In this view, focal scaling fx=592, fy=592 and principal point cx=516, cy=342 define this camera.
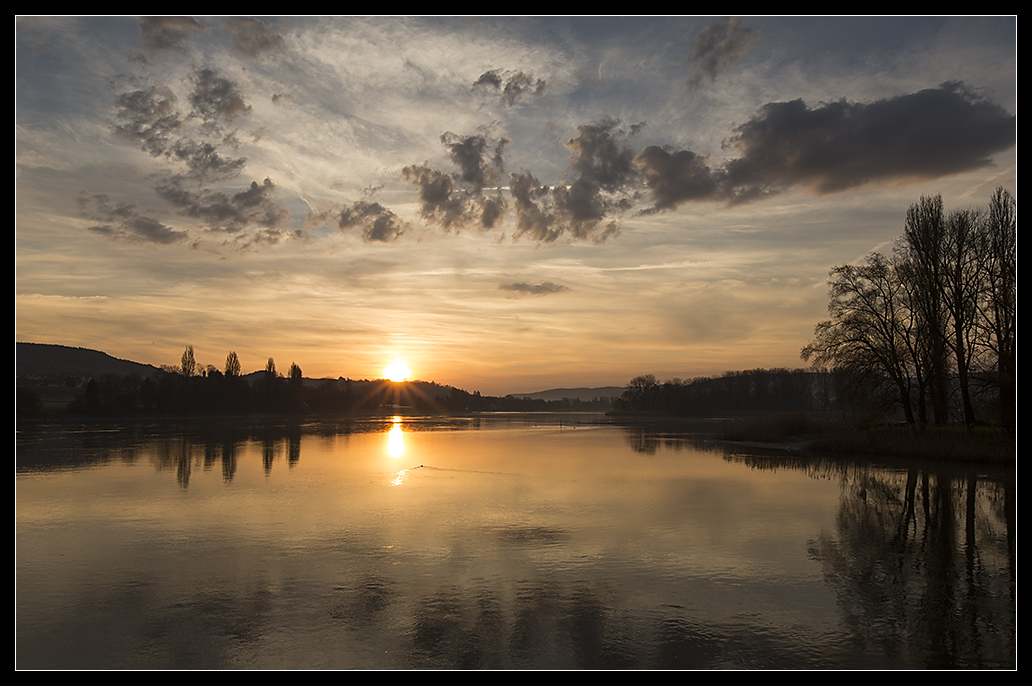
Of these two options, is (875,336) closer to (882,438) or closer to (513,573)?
(882,438)

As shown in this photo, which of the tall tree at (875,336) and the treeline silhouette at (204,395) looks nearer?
the tall tree at (875,336)

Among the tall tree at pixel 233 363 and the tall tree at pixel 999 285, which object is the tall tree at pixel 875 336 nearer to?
the tall tree at pixel 999 285

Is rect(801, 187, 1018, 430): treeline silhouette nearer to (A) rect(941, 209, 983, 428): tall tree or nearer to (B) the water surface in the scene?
(A) rect(941, 209, 983, 428): tall tree

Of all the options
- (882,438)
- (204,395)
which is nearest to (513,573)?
(882,438)

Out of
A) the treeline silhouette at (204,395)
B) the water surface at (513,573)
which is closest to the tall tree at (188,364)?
the treeline silhouette at (204,395)

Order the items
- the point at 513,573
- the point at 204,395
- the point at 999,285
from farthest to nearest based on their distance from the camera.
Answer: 1. the point at 204,395
2. the point at 999,285
3. the point at 513,573

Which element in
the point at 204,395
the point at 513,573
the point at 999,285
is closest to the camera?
the point at 513,573

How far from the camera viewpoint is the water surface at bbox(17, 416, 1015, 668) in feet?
26.8

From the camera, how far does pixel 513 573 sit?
38.1 feet

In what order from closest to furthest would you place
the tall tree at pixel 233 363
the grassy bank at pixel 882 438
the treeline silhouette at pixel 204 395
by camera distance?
the grassy bank at pixel 882 438
the treeline silhouette at pixel 204 395
the tall tree at pixel 233 363

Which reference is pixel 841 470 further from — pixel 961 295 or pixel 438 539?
pixel 438 539

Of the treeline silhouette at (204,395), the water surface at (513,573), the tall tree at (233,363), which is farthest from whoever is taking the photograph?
the tall tree at (233,363)

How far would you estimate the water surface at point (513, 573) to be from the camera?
26.8ft

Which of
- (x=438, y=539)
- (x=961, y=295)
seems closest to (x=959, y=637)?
(x=438, y=539)
